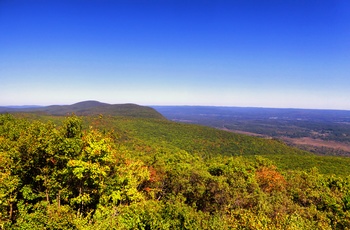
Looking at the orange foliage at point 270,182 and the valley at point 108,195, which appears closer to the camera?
the valley at point 108,195

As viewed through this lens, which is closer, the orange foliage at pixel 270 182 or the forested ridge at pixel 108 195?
the forested ridge at pixel 108 195

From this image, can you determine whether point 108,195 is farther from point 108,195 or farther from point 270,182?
point 270,182

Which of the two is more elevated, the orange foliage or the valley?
the valley

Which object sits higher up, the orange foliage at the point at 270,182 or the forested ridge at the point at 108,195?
the forested ridge at the point at 108,195

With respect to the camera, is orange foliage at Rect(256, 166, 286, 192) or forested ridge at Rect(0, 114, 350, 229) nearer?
forested ridge at Rect(0, 114, 350, 229)

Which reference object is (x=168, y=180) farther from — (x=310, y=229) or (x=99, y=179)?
(x=310, y=229)

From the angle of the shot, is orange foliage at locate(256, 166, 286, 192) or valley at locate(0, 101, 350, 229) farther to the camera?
orange foliage at locate(256, 166, 286, 192)

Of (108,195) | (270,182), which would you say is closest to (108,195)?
(108,195)

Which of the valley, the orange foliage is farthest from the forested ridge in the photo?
the orange foliage

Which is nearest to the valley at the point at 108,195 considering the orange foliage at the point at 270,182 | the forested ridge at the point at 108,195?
the forested ridge at the point at 108,195

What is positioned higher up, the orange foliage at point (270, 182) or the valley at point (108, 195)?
the valley at point (108, 195)

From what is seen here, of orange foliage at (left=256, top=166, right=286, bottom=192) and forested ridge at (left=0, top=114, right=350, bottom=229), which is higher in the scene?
forested ridge at (left=0, top=114, right=350, bottom=229)

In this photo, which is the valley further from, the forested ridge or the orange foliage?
the orange foliage

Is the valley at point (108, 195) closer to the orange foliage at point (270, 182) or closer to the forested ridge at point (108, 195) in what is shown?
the forested ridge at point (108, 195)
